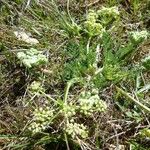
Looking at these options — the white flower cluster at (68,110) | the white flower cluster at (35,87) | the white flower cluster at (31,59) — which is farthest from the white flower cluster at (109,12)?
the white flower cluster at (68,110)

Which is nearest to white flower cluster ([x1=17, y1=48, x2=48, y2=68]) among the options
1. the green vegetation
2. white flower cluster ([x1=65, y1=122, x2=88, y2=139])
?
the green vegetation

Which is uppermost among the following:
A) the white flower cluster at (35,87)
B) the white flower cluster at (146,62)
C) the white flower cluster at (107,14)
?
the white flower cluster at (107,14)

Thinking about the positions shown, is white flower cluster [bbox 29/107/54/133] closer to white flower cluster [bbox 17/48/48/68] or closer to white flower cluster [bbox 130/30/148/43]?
white flower cluster [bbox 17/48/48/68]

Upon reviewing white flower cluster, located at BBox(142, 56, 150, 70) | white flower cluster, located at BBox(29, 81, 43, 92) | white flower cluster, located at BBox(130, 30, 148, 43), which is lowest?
white flower cluster, located at BBox(142, 56, 150, 70)

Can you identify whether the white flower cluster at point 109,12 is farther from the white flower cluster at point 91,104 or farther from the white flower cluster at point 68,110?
the white flower cluster at point 68,110

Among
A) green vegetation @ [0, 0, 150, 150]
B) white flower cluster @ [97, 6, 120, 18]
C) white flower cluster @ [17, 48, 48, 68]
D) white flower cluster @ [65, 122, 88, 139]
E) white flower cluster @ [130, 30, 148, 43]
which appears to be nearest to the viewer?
white flower cluster @ [65, 122, 88, 139]

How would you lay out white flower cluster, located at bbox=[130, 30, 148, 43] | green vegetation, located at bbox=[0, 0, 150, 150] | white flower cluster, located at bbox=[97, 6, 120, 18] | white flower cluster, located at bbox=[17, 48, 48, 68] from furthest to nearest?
white flower cluster, located at bbox=[97, 6, 120, 18], white flower cluster, located at bbox=[130, 30, 148, 43], white flower cluster, located at bbox=[17, 48, 48, 68], green vegetation, located at bbox=[0, 0, 150, 150]

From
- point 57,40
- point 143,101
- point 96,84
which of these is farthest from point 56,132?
point 57,40

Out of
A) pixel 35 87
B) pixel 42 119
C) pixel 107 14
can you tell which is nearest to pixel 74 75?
pixel 35 87

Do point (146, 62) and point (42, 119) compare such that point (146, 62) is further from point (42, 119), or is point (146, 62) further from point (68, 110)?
point (42, 119)

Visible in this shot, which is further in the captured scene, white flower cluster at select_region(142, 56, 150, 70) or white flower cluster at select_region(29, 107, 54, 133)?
white flower cluster at select_region(142, 56, 150, 70)
